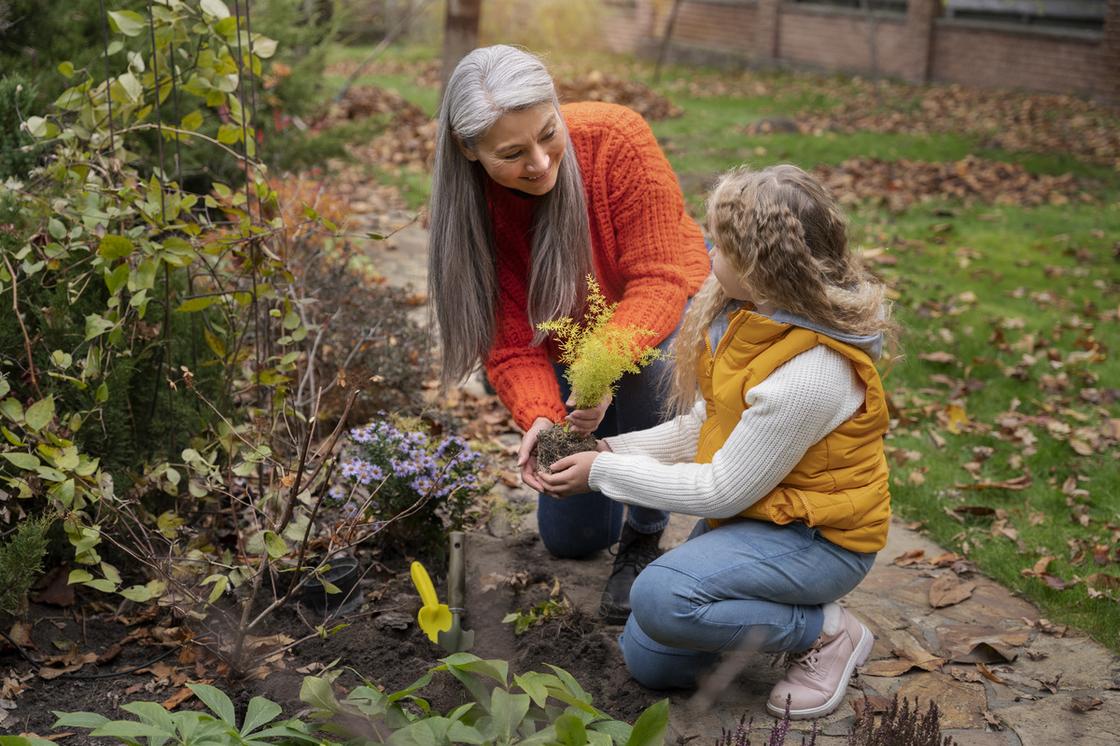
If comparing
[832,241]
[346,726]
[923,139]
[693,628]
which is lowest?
[923,139]

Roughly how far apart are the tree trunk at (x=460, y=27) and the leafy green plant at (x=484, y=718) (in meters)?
6.56

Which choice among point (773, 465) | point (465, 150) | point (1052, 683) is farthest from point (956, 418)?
point (465, 150)

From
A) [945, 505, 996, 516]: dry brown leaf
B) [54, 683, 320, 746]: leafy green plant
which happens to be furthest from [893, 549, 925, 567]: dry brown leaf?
[54, 683, 320, 746]: leafy green plant

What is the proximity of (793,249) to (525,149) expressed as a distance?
0.70 metres

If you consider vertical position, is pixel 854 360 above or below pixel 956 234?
above

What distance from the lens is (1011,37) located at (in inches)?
591

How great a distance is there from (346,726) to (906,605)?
6.15ft

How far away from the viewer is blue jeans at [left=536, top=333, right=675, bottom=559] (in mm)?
3078

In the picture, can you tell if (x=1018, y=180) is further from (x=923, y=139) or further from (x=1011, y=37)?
(x=1011, y=37)

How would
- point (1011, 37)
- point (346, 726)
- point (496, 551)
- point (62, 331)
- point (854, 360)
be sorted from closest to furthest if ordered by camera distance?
1. point (346, 726)
2. point (854, 360)
3. point (62, 331)
4. point (496, 551)
5. point (1011, 37)

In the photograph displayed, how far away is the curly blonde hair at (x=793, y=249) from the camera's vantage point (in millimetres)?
2342

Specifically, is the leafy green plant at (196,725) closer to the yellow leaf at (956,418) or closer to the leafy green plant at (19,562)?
the leafy green plant at (19,562)

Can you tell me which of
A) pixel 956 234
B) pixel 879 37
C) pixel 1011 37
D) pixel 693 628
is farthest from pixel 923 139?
pixel 693 628

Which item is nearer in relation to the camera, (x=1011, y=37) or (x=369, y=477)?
(x=369, y=477)
